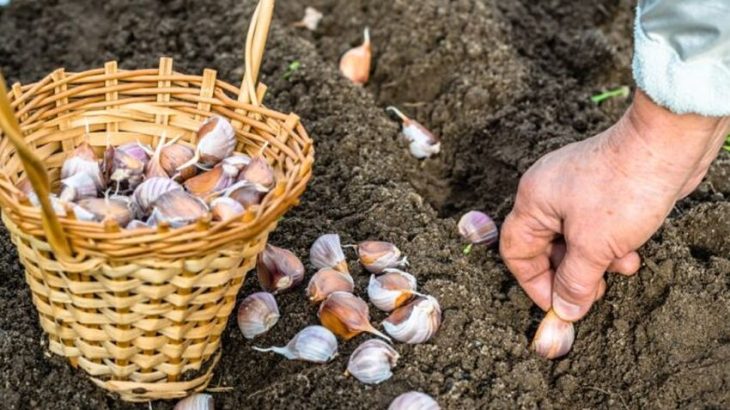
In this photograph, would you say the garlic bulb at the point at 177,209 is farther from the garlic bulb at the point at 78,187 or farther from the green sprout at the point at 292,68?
the green sprout at the point at 292,68

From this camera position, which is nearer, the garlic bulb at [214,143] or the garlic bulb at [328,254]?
the garlic bulb at [214,143]

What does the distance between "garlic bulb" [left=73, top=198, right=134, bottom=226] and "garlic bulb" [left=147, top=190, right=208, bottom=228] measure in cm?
5

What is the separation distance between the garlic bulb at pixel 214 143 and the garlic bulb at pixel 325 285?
0.35m

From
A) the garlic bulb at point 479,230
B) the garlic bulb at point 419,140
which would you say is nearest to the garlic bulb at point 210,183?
the garlic bulb at point 479,230

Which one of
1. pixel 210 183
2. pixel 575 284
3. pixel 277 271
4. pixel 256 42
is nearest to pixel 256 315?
pixel 277 271

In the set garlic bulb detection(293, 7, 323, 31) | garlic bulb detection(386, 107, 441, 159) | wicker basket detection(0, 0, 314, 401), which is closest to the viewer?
wicker basket detection(0, 0, 314, 401)

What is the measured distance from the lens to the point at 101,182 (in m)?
2.06

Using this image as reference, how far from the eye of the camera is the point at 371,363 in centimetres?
214

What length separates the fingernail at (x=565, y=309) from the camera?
2.33 metres

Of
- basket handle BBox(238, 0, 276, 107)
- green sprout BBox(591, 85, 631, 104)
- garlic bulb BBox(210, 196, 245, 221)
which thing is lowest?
green sprout BBox(591, 85, 631, 104)

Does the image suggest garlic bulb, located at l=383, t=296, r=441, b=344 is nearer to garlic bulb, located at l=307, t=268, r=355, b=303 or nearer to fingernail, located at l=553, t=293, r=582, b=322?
garlic bulb, located at l=307, t=268, r=355, b=303

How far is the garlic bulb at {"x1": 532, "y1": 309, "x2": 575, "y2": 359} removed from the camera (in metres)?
2.36

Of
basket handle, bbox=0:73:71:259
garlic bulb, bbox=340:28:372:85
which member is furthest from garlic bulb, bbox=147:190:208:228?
garlic bulb, bbox=340:28:372:85

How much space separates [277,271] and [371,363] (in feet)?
1.05
